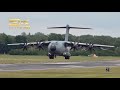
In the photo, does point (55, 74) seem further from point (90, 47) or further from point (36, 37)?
point (90, 47)

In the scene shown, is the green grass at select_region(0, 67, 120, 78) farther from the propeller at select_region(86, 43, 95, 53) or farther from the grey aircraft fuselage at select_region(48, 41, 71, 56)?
the grey aircraft fuselage at select_region(48, 41, 71, 56)

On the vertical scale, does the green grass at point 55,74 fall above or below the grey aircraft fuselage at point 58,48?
below

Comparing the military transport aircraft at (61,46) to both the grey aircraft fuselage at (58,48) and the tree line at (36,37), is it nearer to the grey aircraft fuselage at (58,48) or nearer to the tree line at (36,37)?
the grey aircraft fuselage at (58,48)

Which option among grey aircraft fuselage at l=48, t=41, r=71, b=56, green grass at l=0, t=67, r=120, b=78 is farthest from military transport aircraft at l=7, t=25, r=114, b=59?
green grass at l=0, t=67, r=120, b=78

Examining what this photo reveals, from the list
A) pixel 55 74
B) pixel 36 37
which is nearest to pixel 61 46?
pixel 36 37

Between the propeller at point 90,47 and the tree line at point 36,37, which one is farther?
the propeller at point 90,47

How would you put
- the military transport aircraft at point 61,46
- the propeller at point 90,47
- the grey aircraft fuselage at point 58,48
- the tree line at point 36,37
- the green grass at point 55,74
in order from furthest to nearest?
Result: the grey aircraft fuselage at point 58,48 < the military transport aircraft at point 61,46 < the propeller at point 90,47 < the tree line at point 36,37 < the green grass at point 55,74

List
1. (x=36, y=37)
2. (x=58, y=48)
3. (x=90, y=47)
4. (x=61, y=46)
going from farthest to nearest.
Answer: (x=61, y=46), (x=58, y=48), (x=90, y=47), (x=36, y=37)

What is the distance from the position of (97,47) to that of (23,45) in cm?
868

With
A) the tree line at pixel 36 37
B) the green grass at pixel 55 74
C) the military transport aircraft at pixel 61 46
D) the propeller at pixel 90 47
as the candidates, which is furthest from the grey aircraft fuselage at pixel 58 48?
the green grass at pixel 55 74
